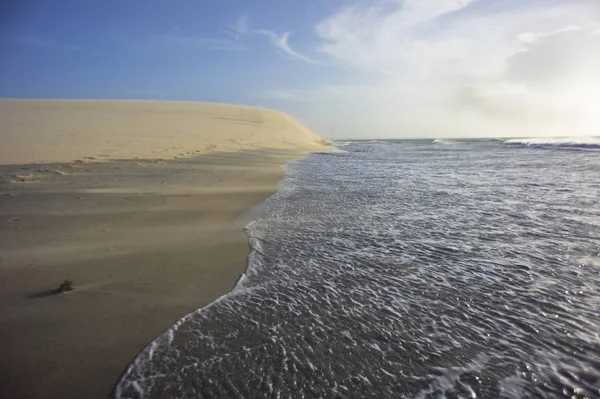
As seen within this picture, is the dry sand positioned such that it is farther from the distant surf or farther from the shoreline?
the distant surf

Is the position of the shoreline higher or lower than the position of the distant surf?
lower

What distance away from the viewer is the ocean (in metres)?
2.38

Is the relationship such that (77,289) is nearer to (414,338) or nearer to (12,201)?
(414,338)

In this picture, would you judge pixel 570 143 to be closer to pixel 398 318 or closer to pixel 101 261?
pixel 398 318

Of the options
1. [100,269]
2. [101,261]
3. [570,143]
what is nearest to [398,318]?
[100,269]

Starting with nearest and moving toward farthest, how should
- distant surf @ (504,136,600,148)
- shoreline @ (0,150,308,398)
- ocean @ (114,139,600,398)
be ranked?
ocean @ (114,139,600,398) < shoreline @ (0,150,308,398) < distant surf @ (504,136,600,148)

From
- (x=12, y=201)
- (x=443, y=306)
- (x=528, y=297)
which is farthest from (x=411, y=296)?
(x=12, y=201)

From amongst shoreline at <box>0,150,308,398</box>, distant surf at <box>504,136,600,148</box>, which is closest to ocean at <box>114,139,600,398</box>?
shoreline at <box>0,150,308,398</box>

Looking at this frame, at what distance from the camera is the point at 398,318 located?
317 cm

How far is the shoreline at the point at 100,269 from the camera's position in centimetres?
258

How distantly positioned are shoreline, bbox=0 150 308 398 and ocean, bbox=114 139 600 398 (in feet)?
0.94

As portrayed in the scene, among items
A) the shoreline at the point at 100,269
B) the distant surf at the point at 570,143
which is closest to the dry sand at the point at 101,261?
the shoreline at the point at 100,269

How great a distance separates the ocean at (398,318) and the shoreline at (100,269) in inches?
11.3

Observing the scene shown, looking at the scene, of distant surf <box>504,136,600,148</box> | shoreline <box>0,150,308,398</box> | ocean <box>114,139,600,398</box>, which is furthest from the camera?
distant surf <box>504,136,600,148</box>
